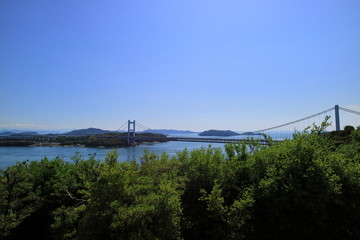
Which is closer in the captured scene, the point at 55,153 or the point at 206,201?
A: the point at 206,201

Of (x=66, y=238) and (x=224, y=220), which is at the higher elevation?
(x=224, y=220)

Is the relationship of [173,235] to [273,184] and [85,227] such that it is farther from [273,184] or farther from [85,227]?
[273,184]

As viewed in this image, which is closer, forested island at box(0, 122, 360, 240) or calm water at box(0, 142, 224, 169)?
forested island at box(0, 122, 360, 240)

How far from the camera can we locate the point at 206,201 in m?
3.42

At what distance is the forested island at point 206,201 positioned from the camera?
9.25 ft

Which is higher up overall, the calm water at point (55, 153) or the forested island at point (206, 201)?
the forested island at point (206, 201)

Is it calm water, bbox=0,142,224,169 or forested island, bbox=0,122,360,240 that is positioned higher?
forested island, bbox=0,122,360,240

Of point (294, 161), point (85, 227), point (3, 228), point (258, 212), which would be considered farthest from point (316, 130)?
point (3, 228)

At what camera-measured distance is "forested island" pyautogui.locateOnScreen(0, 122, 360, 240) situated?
9.25ft

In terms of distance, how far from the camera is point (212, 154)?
468 cm

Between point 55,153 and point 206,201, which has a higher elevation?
point 206,201

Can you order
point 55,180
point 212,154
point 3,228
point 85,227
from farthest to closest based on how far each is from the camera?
point 212,154, point 55,180, point 3,228, point 85,227

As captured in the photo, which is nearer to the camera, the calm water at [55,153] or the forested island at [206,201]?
the forested island at [206,201]

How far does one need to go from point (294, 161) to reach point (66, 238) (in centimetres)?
388
